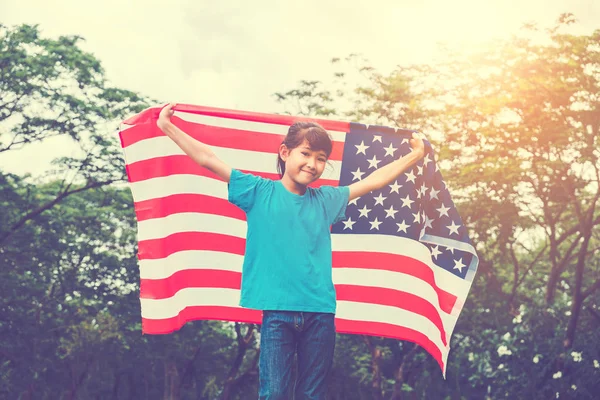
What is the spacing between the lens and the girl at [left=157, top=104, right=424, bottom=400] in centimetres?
365

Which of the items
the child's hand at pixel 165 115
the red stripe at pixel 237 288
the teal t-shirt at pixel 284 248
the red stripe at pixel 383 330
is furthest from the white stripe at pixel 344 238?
the teal t-shirt at pixel 284 248

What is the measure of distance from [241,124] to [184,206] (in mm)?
689

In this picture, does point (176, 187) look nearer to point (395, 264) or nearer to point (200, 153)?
point (200, 153)

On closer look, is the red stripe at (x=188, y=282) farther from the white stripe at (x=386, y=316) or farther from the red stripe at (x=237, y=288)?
the white stripe at (x=386, y=316)

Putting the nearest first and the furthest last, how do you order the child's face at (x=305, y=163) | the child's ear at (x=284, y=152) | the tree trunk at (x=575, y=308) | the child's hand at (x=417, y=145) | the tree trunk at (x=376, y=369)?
the child's face at (x=305, y=163)
the child's ear at (x=284, y=152)
the child's hand at (x=417, y=145)
the tree trunk at (x=575, y=308)
the tree trunk at (x=376, y=369)

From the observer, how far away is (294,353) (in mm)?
3678

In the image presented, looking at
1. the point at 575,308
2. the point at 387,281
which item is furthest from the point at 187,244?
the point at 575,308

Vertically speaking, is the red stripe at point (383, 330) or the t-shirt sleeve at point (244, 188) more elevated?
the t-shirt sleeve at point (244, 188)

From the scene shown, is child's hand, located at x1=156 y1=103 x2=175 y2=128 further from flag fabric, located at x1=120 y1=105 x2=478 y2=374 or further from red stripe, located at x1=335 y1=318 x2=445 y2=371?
red stripe, located at x1=335 y1=318 x2=445 y2=371

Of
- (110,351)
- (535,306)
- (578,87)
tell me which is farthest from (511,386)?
(110,351)

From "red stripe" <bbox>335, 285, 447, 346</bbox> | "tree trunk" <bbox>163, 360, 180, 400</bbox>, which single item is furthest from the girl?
"tree trunk" <bbox>163, 360, 180, 400</bbox>

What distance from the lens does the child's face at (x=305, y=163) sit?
153 inches

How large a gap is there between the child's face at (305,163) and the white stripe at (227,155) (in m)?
1.57

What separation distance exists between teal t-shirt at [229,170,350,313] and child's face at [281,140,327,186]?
107 millimetres
